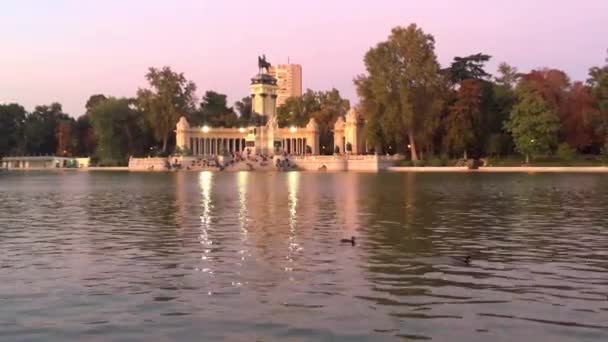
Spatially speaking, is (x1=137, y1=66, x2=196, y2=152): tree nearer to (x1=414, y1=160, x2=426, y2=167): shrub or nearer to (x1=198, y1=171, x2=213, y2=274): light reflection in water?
(x1=414, y1=160, x2=426, y2=167): shrub

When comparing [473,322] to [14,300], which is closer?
[473,322]

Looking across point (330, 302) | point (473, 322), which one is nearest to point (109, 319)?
point (330, 302)

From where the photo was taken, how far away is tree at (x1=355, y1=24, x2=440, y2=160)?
99750 mm

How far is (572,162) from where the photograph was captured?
91.5 m

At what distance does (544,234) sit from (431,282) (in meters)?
8.86

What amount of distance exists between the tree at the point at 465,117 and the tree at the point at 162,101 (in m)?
51.2

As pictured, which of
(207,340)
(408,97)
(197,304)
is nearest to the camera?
(207,340)

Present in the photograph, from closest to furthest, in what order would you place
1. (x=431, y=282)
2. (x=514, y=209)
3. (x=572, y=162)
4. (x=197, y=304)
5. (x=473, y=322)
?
(x=473, y=322) < (x=197, y=304) < (x=431, y=282) < (x=514, y=209) < (x=572, y=162)

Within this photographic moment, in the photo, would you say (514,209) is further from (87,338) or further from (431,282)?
(87,338)

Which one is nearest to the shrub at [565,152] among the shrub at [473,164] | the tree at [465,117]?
the shrub at [473,164]

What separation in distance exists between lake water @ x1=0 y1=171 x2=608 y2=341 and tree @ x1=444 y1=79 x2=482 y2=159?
68.9 meters

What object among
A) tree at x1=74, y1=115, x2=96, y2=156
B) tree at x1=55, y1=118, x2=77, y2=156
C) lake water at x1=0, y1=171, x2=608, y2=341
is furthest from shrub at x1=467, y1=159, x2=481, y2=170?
tree at x1=55, y1=118, x2=77, y2=156

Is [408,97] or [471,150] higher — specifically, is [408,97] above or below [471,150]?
above

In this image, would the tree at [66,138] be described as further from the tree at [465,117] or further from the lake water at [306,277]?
the lake water at [306,277]
